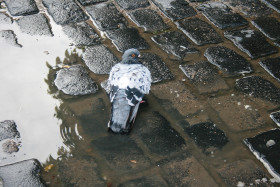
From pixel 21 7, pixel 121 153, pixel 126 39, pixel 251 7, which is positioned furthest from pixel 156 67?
pixel 21 7

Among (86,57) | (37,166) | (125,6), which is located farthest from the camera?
(125,6)

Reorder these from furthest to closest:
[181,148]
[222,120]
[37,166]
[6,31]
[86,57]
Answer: [6,31] < [86,57] < [222,120] < [181,148] < [37,166]

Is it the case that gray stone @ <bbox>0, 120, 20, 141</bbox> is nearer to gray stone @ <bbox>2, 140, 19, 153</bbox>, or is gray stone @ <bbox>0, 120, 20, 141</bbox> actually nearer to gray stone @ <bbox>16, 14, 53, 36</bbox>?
gray stone @ <bbox>2, 140, 19, 153</bbox>

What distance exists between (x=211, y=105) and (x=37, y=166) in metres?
2.16

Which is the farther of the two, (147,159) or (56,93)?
(56,93)

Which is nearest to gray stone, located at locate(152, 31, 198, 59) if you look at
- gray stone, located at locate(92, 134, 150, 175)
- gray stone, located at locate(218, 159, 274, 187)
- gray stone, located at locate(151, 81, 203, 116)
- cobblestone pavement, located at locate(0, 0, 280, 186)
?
cobblestone pavement, located at locate(0, 0, 280, 186)

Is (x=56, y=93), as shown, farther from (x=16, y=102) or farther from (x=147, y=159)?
(x=147, y=159)

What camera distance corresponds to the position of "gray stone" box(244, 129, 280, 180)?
4.26m

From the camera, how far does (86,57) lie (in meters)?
5.65

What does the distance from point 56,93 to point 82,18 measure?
5.75 feet

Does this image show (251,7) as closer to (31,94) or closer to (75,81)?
(75,81)

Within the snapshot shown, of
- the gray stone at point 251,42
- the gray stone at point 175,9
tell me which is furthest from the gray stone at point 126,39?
the gray stone at point 251,42

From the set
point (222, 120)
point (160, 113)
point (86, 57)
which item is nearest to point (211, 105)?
point (222, 120)

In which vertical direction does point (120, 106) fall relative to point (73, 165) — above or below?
above
